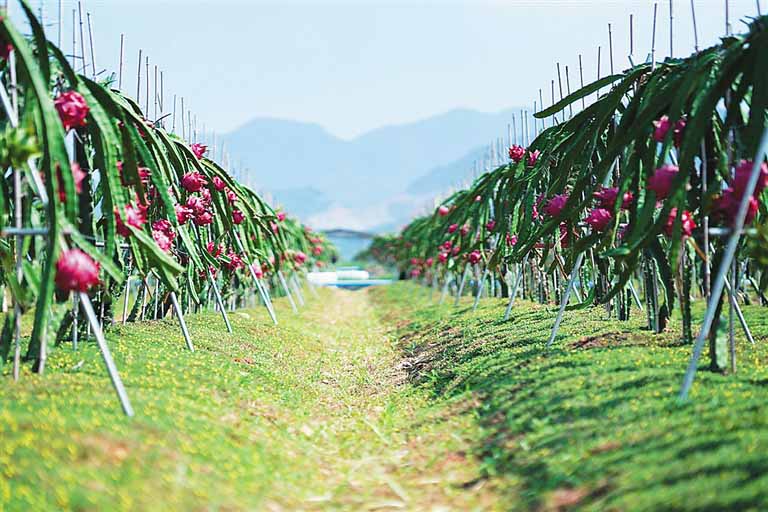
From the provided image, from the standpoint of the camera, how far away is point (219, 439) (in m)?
5.12

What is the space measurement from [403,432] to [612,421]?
1964 mm

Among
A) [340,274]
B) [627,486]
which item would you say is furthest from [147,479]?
[340,274]

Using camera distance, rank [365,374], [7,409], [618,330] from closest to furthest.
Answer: [7,409], [618,330], [365,374]

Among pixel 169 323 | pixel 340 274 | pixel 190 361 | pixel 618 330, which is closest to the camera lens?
pixel 190 361

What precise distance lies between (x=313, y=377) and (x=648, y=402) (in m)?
4.68

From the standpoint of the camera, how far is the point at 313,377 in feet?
29.9

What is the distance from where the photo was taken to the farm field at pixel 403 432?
407 cm

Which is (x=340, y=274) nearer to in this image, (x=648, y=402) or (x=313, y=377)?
(x=313, y=377)

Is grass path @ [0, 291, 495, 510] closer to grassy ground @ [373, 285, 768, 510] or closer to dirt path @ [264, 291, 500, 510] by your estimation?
dirt path @ [264, 291, 500, 510]

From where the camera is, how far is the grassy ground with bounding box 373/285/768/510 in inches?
156

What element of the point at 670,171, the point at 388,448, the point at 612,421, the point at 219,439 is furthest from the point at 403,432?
the point at 670,171

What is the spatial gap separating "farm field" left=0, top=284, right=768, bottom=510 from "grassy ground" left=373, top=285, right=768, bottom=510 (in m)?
0.01

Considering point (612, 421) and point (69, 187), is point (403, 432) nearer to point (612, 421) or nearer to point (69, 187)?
point (612, 421)

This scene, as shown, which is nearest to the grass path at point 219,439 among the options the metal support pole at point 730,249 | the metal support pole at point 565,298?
the metal support pole at point 565,298
